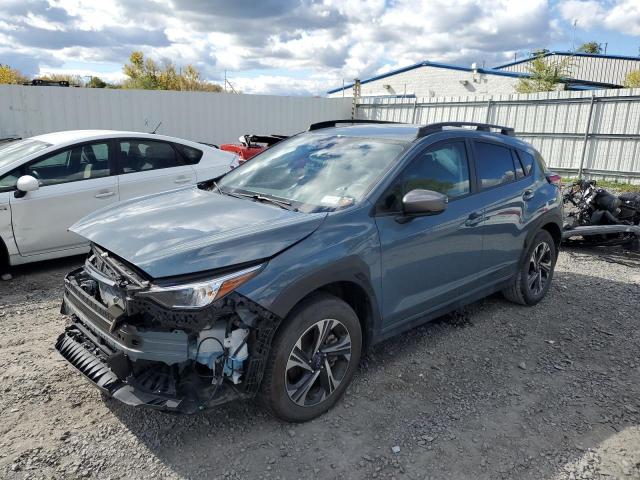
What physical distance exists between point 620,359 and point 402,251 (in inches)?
88.5

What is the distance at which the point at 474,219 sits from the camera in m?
4.08

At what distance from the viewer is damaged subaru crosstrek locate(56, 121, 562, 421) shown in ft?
8.70

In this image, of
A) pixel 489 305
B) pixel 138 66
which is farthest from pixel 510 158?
pixel 138 66

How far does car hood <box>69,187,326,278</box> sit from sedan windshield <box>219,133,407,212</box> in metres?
0.27

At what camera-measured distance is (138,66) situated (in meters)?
47.9

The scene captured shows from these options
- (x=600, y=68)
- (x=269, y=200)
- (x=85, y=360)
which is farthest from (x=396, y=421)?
(x=600, y=68)

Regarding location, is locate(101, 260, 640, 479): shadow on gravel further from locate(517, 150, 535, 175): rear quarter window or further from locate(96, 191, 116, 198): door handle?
locate(96, 191, 116, 198): door handle

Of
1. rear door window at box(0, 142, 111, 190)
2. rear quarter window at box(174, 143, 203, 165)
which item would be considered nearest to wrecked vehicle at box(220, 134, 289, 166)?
rear quarter window at box(174, 143, 203, 165)

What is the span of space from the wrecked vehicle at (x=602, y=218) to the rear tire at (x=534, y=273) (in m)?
2.00

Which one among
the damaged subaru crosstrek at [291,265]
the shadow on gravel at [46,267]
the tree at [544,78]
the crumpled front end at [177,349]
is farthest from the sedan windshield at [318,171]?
the tree at [544,78]

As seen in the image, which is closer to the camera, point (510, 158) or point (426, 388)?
point (426, 388)

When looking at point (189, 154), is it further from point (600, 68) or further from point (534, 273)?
point (600, 68)

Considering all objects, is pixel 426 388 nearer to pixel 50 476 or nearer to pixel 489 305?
pixel 489 305

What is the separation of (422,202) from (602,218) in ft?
17.2
